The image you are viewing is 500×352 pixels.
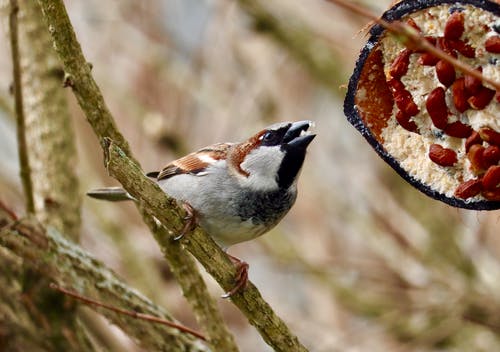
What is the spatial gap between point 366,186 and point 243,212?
8.04 ft

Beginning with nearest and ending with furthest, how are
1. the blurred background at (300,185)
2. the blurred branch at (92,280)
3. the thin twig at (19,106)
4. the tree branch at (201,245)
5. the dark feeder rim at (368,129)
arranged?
the dark feeder rim at (368,129) < the tree branch at (201,245) < the blurred branch at (92,280) < the thin twig at (19,106) < the blurred background at (300,185)

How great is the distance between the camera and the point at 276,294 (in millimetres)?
5816

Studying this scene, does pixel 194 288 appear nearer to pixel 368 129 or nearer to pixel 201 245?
pixel 201 245

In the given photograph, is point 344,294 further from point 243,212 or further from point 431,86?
point 431,86

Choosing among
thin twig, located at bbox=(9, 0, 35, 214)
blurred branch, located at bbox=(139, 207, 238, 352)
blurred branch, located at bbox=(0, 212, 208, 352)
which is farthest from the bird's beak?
thin twig, located at bbox=(9, 0, 35, 214)

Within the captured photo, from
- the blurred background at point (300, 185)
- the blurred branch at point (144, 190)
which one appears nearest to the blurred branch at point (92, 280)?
A: the blurred branch at point (144, 190)

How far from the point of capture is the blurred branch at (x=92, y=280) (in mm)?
2395

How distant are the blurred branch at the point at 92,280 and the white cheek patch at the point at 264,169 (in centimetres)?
53

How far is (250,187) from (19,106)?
80 centimetres

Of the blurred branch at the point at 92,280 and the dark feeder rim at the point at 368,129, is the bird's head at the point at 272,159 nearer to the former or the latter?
the blurred branch at the point at 92,280

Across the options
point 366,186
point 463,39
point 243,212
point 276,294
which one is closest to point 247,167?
point 243,212

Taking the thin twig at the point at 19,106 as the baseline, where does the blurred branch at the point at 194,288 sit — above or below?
below

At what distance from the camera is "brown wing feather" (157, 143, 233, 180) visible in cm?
279

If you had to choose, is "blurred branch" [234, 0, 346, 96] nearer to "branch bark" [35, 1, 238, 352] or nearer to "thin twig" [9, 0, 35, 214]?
"thin twig" [9, 0, 35, 214]
